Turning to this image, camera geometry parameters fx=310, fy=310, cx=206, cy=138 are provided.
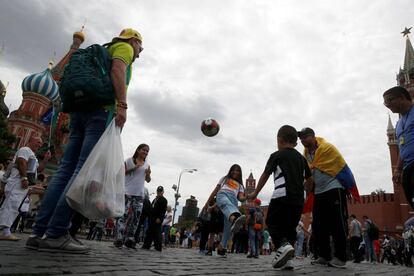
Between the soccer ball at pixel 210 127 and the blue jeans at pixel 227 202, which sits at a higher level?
the soccer ball at pixel 210 127

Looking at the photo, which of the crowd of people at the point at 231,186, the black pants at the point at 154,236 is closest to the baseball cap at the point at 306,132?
the crowd of people at the point at 231,186

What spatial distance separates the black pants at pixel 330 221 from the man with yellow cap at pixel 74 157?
3.60 meters

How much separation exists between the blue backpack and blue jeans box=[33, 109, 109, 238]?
15 cm

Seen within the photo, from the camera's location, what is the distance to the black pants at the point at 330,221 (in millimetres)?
4914

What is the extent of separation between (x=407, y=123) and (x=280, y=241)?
7.37 ft

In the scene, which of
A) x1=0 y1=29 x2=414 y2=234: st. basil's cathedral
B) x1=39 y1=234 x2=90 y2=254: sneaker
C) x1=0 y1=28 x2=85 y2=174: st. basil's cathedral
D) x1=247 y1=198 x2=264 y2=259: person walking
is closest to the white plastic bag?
x1=39 y1=234 x2=90 y2=254: sneaker

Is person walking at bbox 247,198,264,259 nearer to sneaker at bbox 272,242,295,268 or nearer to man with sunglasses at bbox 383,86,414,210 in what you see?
sneaker at bbox 272,242,295,268

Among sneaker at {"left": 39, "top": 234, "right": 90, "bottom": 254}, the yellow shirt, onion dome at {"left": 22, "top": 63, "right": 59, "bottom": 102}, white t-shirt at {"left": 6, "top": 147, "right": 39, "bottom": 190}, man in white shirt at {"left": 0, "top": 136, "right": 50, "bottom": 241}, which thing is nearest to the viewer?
sneaker at {"left": 39, "top": 234, "right": 90, "bottom": 254}

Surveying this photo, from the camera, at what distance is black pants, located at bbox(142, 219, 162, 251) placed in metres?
7.63

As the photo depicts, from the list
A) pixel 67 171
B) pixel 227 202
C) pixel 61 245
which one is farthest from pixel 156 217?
pixel 61 245

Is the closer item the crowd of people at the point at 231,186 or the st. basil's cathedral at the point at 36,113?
the crowd of people at the point at 231,186

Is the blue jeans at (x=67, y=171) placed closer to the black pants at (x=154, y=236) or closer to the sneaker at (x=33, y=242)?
the sneaker at (x=33, y=242)

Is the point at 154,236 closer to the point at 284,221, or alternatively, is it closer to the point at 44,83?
the point at 284,221

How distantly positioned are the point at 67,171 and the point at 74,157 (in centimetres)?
17
